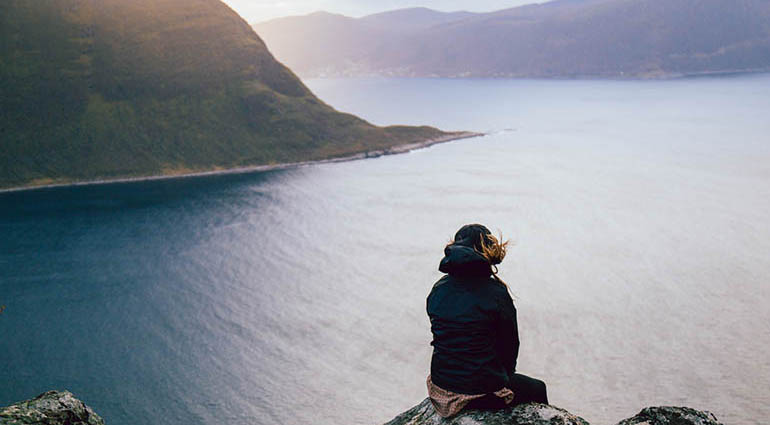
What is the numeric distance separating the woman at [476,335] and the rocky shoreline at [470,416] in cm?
21

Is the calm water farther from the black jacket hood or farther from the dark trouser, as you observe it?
the black jacket hood

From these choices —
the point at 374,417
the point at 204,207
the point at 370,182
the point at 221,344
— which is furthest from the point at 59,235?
the point at 374,417

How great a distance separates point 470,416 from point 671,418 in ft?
9.14

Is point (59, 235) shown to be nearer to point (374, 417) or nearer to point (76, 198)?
point (76, 198)

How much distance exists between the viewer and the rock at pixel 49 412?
7.90 metres

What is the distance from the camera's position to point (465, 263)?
299 inches

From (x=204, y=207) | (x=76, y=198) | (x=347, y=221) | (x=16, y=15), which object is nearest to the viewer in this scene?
(x=347, y=221)

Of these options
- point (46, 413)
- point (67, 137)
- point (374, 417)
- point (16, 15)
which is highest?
point (16, 15)

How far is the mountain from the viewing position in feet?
393

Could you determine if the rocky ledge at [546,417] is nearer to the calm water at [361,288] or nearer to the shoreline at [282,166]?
the calm water at [361,288]

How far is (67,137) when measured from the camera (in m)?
121

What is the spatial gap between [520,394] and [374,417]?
28899mm

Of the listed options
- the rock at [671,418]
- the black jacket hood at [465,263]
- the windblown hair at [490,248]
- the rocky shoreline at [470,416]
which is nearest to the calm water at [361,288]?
the rocky shoreline at [470,416]

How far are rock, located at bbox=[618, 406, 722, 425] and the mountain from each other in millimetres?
123620
